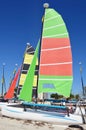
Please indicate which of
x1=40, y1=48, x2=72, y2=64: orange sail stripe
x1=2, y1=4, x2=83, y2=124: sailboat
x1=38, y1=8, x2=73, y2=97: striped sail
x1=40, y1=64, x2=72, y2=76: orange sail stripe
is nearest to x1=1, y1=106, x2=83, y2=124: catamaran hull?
x1=2, y1=4, x2=83, y2=124: sailboat

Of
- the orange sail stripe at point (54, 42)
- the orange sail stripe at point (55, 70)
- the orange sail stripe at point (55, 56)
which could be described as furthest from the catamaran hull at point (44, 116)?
the orange sail stripe at point (54, 42)

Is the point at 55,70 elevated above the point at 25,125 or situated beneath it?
elevated above

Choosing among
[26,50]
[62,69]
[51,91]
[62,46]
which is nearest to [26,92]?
[51,91]

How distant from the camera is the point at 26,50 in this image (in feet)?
145

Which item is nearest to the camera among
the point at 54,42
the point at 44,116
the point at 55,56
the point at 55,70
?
the point at 44,116

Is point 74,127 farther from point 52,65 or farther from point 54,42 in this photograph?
point 54,42

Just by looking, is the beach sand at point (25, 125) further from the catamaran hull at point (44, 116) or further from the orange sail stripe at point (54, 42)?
the orange sail stripe at point (54, 42)

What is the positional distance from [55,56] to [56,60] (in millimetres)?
426

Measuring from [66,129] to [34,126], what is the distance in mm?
2561

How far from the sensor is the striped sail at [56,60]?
24.7 metres

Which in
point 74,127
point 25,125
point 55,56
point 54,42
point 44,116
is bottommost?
point 74,127

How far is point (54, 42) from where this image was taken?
25875 millimetres

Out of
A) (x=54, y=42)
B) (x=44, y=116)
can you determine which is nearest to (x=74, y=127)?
(x=44, y=116)

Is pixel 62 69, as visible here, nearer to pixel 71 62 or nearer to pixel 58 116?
pixel 71 62
